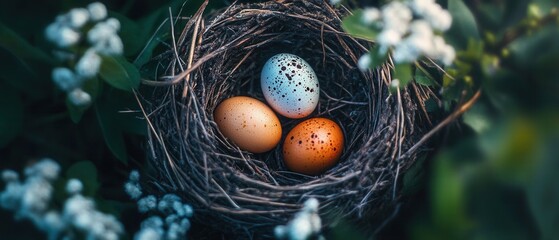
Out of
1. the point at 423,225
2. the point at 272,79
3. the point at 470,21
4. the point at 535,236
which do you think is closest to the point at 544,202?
the point at 535,236

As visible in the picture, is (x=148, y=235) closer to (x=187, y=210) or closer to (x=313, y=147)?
(x=187, y=210)

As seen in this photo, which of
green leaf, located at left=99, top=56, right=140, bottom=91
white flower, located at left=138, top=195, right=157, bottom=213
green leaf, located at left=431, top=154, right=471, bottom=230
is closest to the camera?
green leaf, located at left=431, top=154, right=471, bottom=230

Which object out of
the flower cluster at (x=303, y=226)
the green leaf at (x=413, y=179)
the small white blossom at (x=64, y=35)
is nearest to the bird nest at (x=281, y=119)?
the green leaf at (x=413, y=179)

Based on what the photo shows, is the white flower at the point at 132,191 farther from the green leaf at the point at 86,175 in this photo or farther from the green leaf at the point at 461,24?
the green leaf at the point at 461,24

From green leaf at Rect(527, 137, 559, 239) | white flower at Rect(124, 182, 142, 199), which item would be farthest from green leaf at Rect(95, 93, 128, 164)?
green leaf at Rect(527, 137, 559, 239)

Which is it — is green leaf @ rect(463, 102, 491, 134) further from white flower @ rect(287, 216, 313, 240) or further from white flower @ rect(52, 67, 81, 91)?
white flower @ rect(52, 67, 81, 91)
